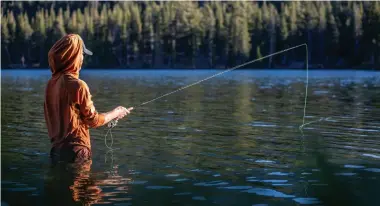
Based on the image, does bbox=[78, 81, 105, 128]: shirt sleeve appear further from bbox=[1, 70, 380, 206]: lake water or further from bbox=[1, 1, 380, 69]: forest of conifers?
bbox=[1, 1, 380, 69]: forest of conifers

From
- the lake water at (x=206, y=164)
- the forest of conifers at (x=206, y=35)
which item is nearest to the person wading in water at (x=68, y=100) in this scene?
the lake water at (x=206, y=164)

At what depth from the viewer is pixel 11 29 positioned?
179750 millimetres

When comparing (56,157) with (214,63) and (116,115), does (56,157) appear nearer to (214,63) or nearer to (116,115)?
(116,115)

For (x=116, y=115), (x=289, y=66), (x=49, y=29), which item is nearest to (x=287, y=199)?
(x=116, y=115)

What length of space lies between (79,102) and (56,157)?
4.92 ft

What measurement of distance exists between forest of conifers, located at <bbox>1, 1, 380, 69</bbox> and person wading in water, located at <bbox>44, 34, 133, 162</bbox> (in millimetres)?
133746

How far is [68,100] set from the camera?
39.2 ft

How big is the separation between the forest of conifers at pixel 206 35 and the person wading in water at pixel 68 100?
134 meters

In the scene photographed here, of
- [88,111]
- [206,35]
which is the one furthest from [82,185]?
[206,35]

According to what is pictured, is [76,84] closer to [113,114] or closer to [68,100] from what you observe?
[68,100]

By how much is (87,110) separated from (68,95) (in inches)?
16.1

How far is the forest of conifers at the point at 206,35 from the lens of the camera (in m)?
151

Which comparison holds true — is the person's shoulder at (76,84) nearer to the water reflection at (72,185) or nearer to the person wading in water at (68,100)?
the person wading in water at (68,100)

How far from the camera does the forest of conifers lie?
151m
